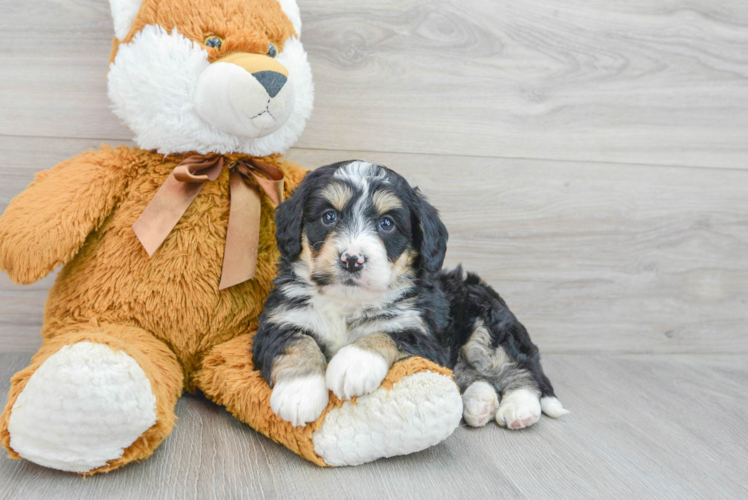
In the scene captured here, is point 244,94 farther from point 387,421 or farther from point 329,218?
point 387,421

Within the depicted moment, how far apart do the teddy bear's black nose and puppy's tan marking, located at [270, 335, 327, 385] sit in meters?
0.65

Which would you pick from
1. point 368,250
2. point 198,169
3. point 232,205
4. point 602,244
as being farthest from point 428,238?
point 602,244

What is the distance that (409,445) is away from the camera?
142 centimetres

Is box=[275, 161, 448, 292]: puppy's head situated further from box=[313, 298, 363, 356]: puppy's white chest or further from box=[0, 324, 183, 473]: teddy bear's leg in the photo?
box=[0, 324, 183, 473]: teddy bear's leg

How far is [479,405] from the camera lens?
1.74m

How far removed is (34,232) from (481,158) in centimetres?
158

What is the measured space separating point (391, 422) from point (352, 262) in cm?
Answer: 39

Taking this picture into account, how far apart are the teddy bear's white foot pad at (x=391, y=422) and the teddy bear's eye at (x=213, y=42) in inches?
40.0

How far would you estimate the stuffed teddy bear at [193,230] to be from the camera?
55.7 inches

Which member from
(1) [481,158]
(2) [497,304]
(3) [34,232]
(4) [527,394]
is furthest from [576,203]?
(3) [34,232]

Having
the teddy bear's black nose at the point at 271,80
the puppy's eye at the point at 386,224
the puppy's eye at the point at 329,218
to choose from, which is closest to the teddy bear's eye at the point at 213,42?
the teddy bear's black nose at the point at 271,80

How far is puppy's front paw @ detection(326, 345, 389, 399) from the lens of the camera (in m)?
1.38

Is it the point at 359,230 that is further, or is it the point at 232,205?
the point at 232,205

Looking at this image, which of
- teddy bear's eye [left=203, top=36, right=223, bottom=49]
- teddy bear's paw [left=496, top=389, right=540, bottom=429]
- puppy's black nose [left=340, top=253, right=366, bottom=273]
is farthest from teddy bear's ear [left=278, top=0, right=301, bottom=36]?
teddy bear's paw [left=496, top=389, right=540, bottom=429]
